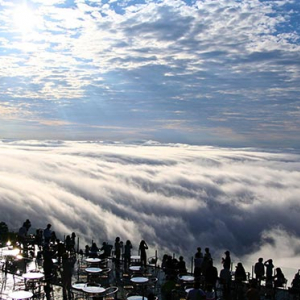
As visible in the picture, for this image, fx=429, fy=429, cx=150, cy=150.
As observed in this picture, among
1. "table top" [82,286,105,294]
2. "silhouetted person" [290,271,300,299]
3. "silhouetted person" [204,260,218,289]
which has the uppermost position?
"silhouetted person" [204,260,218,289]

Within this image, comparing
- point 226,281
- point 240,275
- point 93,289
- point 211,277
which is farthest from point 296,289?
point 93,289

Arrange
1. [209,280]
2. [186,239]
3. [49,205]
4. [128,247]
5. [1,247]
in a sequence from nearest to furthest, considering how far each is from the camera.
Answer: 1. [209,280]
2. [128,247]
3. [1,247]
4. [186,239]
5. [49,205]

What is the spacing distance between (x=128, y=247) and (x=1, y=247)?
320 inches

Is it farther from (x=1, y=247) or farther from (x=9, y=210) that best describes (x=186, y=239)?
(x=1, y=247)

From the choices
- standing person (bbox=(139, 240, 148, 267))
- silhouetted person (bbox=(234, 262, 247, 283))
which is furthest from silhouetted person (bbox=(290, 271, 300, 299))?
standing person (bbox=(139, 240, 148, 267))

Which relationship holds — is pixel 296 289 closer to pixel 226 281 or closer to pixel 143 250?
pixel 226 281

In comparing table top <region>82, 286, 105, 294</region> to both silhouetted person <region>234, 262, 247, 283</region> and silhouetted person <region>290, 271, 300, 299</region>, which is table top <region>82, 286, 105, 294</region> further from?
silhouetted person <region>290, 271, 300, 299</region>

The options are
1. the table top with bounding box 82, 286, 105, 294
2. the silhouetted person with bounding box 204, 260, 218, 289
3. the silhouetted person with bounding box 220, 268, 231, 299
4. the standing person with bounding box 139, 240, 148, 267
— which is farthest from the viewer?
the standing person with bounding box 139, 240, 148, 267

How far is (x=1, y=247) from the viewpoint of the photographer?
25.1 m

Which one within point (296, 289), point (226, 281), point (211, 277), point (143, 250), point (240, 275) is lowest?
point (296, 289)

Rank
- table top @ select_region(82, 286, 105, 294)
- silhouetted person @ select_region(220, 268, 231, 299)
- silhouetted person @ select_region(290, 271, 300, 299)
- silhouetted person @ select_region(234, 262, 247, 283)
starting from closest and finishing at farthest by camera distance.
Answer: table top @ select_region(82, 286, 105, 294), silhouetted person @ select_region(290, 271, 300, 299), silhouetted person @ select_region(220, 268, 231, 299), silhouetted person @ select_region(234, 262, 247, 283)

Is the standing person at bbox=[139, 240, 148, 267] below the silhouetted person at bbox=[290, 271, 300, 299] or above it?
above

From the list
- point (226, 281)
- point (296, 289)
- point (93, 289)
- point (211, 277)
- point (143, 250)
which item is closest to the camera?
point (93, 289)

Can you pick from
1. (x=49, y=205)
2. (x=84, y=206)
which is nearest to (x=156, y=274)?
(x=49, y=205)
